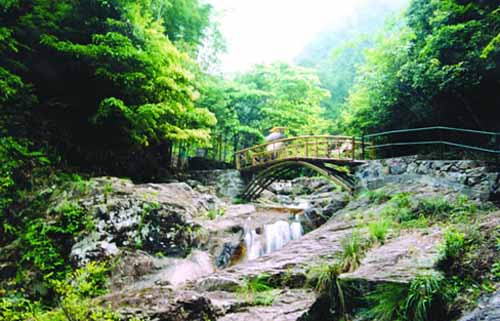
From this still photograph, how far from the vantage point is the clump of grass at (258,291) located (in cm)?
411

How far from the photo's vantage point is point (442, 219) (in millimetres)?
5027

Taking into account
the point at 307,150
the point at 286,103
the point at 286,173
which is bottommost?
the point at 286,173

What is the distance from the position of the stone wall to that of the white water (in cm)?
237

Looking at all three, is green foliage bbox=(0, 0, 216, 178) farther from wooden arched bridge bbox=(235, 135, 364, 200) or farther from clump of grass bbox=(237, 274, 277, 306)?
clump of grass bbox=(237, 274, 277, 306)

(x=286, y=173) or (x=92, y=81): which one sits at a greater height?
(x=92, y=81)

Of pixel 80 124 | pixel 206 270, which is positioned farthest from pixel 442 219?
pixel 80 124

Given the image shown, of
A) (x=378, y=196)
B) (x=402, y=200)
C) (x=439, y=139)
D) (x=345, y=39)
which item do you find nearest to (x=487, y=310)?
(x=402, y=200)

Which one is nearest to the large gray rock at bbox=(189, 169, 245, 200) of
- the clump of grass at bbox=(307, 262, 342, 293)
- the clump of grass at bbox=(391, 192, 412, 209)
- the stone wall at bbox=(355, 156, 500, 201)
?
the stone wall at bbox=(355, 156, 500, 201)

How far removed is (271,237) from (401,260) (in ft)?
16.4

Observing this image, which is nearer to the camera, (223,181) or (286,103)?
(223,181)

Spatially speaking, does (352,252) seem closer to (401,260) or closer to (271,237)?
(401,260)

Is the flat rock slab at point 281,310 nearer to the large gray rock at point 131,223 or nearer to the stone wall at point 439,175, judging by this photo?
the large gray rock at point 131,223

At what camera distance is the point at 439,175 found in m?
6.77

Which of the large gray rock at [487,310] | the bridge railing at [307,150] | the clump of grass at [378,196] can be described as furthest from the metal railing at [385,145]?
the large gray rock at [487,310]
